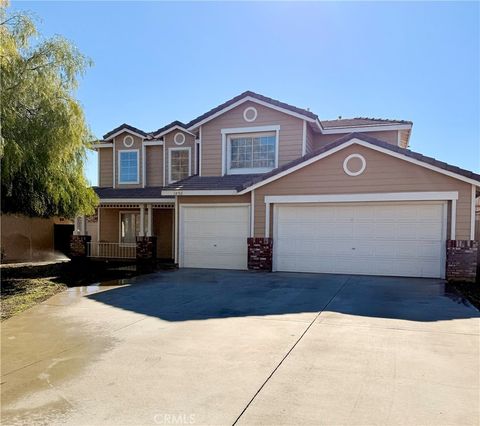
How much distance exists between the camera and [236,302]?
27.6 feet

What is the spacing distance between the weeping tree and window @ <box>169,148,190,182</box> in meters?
7.86

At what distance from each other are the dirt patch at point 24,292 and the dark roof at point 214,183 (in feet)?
18.2

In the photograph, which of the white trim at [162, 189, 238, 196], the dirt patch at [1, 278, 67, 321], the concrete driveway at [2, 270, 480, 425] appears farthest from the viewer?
the white trim at [162, 189, 238, 196]

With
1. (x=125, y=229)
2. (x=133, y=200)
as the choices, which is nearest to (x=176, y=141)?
(x=133, y=200)

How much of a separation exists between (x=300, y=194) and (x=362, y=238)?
2421mm

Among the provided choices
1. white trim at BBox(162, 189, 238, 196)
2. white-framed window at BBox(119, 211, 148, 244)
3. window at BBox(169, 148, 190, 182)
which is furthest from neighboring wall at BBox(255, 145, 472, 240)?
white-framed window at BBox(119, 211, 148, 244)

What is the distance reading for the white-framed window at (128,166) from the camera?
19.1m

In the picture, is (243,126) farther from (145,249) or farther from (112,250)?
(112,250)

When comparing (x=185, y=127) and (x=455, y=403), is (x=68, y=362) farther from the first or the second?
(x=185, y=127)

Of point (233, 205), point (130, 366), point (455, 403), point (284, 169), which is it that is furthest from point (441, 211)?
point (130, 366)

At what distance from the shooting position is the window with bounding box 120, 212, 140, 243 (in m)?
19.9

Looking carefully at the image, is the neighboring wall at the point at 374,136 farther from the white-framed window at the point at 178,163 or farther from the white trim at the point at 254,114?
the white-framed window at the point at 178,163

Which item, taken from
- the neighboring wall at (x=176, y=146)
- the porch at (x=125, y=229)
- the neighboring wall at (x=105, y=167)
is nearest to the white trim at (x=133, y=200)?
the porch at (x=125, y=229)

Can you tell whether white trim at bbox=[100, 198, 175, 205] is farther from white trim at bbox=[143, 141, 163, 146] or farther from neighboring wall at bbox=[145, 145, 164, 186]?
white trim at bbox=[143, 141, 163, 146]
